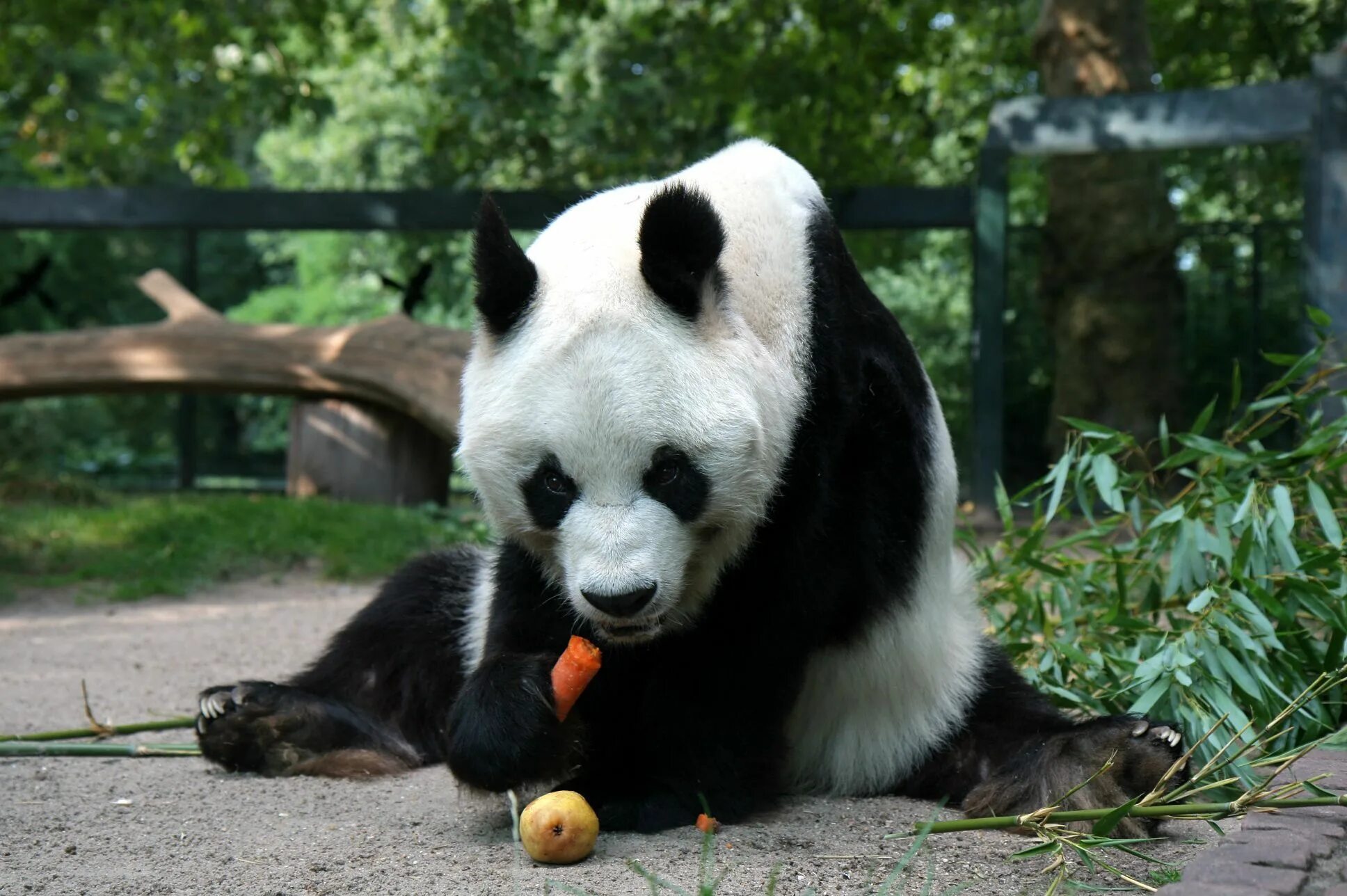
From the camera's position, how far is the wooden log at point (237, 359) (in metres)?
8.65

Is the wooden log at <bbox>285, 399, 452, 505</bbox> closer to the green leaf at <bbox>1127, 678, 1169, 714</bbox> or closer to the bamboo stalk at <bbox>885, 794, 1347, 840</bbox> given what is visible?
the green leaf at <bbox>1127, 678, 1169, 714</bbox>

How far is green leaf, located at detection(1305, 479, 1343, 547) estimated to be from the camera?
3482mm

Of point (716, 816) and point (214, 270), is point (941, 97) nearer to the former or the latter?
point (214, 270)

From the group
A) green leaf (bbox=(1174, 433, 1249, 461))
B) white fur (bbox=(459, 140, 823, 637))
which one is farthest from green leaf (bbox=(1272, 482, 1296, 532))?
white fur (bbox=(459, 140, 823, 637))

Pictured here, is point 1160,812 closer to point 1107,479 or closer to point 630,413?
point 630,413

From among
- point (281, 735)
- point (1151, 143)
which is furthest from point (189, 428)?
point (281, 735)

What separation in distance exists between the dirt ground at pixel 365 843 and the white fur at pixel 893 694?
95 millimetres

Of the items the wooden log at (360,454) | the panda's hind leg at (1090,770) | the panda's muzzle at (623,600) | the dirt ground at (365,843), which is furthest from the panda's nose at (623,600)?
the wooden log at (360,454)

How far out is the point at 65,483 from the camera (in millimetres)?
9195

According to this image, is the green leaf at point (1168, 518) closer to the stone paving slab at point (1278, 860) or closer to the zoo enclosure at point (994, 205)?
the stone paving slab at point (1278, 860)

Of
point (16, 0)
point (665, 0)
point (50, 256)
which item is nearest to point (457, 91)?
point (665, 0)

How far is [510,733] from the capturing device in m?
2.79

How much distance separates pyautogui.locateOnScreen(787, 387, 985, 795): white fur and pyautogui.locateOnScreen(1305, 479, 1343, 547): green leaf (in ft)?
3.21

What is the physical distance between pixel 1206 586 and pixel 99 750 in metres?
3.02
